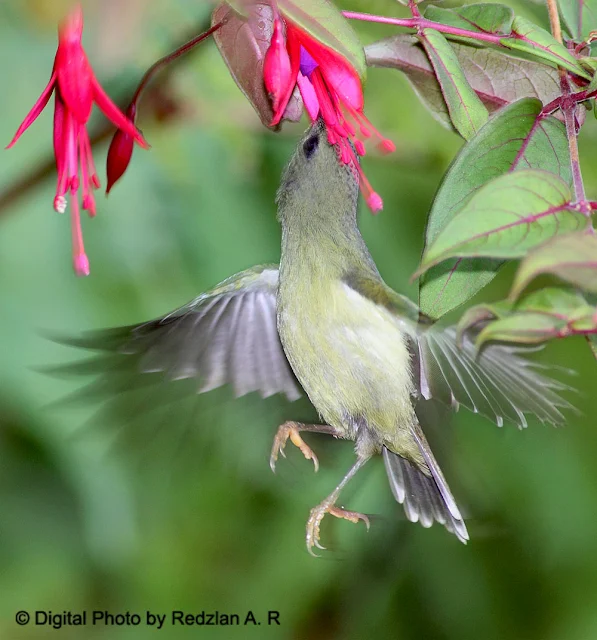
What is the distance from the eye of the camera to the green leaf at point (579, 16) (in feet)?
3.39

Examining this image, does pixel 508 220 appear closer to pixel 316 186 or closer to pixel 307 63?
pixel 307 63

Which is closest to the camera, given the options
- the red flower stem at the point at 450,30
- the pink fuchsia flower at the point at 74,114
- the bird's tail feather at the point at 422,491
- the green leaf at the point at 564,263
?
the green leaf at the point at 564,263

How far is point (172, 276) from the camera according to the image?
1814 mm

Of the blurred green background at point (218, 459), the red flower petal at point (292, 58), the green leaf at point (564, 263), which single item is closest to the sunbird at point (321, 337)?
the blurred green background at point (218, 459)

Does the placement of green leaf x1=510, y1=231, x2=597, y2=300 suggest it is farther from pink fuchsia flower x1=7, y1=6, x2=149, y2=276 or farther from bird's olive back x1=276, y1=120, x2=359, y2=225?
bird's olive back x1=276, y1=120, x2=359, y2=225

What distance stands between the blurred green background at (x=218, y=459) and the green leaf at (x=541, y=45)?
0.75 meters

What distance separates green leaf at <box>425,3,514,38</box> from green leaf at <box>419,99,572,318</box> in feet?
0.33

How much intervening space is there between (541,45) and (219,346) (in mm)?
757

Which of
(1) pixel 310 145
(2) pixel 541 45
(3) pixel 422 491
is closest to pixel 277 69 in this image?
(2) pixel 541 45

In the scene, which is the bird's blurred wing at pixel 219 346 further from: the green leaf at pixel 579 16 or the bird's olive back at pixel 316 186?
the green leaf at pixel 579 16

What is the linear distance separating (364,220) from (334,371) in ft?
2.13

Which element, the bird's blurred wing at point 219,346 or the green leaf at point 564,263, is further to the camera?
the bird's blurred wing at point 219,346

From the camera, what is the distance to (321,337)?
1.34 metres

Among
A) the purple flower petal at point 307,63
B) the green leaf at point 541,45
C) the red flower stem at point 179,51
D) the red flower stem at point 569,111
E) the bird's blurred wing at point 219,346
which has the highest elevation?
the red flower stem at point 179,51
